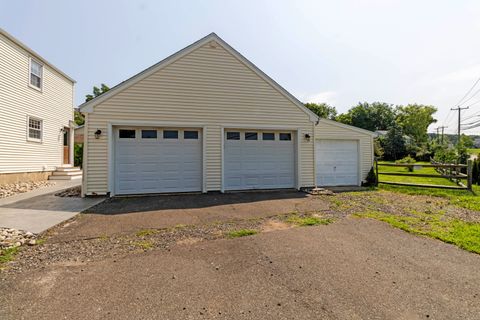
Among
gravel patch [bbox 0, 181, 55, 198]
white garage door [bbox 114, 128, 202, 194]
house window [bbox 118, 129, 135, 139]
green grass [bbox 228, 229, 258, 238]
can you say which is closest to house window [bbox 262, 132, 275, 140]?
white garage door [bbox 114, 128, 202, 194]

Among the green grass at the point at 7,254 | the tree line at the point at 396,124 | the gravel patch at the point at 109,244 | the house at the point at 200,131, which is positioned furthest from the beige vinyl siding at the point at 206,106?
the tree line at the point at 396,124

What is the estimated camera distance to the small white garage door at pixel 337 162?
10.5 m

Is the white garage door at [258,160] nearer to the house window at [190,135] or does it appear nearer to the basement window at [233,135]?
the basement window at [233,135]

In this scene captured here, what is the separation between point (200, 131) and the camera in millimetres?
8844

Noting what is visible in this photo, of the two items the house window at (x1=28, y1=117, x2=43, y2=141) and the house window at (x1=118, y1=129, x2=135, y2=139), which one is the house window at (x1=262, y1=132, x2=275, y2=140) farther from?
the house window at (x1=28, y1=117, x2=43, y2=141)

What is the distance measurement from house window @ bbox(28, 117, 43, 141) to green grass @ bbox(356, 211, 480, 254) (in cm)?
1480

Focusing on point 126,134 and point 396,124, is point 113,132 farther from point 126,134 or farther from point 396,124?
point 396,124

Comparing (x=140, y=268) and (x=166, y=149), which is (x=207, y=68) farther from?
(x=140, y=268)

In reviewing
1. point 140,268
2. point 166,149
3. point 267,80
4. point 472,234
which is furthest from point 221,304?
point 267,80

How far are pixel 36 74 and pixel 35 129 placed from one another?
2795 mm

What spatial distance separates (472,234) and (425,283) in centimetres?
271

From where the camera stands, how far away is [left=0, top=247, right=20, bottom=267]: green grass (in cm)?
331

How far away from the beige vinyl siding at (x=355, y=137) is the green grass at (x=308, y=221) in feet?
18.5

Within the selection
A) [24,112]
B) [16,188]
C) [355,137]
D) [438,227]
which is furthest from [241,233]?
[24,112]
